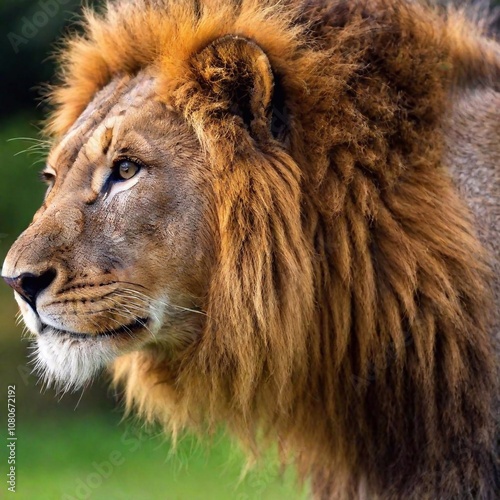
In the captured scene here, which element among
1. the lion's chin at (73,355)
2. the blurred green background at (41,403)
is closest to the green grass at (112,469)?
the blurred green background at (41,403)

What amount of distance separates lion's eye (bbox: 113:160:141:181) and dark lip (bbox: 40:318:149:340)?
0.55 m

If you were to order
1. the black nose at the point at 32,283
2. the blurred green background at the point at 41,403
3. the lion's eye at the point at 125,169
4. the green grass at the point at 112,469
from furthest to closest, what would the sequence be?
the blurred green background at the point at 41,403 → the green grass at the point at 112,469 → the lion's eye at the point at 125,169 → the black nose at the point at 32,283

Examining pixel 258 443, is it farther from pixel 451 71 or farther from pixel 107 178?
pixel 451 71

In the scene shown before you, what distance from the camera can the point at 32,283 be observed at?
322 centimetres

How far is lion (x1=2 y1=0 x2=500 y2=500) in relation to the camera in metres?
3.25

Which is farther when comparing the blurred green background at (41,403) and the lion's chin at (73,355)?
the blurred green background at (41,403)

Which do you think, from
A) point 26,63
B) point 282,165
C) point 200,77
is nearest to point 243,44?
point 200,77

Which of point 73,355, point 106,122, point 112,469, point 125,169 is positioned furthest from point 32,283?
point 112,469

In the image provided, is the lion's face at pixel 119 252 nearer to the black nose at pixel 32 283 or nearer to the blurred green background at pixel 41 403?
the black nose at pixel 32 283

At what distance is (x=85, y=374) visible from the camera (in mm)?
3318

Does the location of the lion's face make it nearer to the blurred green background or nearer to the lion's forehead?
the lion's forehead

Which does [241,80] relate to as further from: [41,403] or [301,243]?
[41,403]

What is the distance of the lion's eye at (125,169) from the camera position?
3.34 meters

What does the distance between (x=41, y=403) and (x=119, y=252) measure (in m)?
8.66
